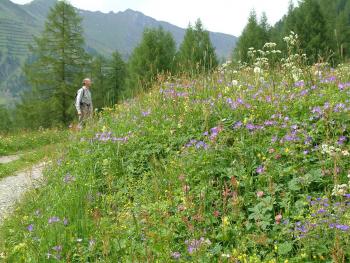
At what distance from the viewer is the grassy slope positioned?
320 cm

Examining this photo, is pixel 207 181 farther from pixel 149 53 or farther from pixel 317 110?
pixel 149 53

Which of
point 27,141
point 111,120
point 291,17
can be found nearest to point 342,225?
point 111,120

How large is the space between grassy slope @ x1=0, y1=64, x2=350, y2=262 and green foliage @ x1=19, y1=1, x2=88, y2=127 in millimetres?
25677

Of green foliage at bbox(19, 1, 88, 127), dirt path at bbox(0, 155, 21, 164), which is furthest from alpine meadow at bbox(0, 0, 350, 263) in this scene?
green foliage at bbox(19, 1, 88, 127)

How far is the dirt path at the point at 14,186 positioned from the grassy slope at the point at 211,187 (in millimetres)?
622

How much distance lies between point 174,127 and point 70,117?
91.5 ft

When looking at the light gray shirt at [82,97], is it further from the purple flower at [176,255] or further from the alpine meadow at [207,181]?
the purple flower at [176,255]

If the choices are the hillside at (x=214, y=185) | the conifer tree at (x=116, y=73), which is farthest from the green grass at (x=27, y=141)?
the conifer tree at (x=116, y=73)

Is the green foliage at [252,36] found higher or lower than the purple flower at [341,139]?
higher

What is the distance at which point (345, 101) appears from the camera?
4.76 metres

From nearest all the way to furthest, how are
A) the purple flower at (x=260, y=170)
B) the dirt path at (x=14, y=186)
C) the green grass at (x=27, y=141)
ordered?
1. the purple flower at (x=260, y=170)
2. the dirt path at (x=14, y=186)
3. the green grass at (x=27, y=141)

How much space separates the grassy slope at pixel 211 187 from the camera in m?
3.20

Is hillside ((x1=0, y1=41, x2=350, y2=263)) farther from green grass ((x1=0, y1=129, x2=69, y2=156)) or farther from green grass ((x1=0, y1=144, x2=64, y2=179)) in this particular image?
green grass ((x1=0, y1=129, x2=69, y2=156))

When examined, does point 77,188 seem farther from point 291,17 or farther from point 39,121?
point 291,17
